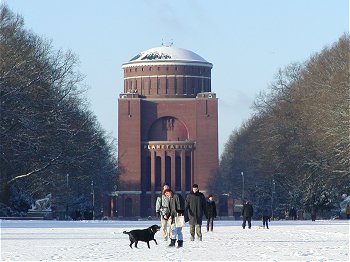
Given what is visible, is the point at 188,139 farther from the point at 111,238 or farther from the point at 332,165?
the point at 111,238

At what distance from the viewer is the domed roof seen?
151250 millimetres

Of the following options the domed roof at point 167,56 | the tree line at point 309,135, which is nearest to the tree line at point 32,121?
the tree line at point 309,135

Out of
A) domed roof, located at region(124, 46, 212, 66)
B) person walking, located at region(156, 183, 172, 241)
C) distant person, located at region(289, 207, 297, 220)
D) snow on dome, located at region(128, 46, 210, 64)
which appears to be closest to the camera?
person walking, located at region(156, 183, 172, 241)

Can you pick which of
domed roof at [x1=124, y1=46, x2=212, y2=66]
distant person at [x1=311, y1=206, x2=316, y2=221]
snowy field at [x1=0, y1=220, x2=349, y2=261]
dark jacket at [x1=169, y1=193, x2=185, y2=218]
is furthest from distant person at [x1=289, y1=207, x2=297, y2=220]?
domed roof at [x1=124, y1=46, x2=212, y2=66]

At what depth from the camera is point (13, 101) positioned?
56.7 meters

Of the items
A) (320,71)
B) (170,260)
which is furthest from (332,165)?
(170,260)

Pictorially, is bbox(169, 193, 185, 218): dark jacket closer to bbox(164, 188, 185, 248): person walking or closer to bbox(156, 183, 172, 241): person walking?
bbox(164, 188, 185, 248): person walking

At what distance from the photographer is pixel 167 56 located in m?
152

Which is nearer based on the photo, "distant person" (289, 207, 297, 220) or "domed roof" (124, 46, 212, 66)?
Result: "distant person" (289, 207, 297, 220)

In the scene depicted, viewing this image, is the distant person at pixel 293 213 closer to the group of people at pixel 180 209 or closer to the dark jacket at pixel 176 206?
the group of people at pixel 180 209

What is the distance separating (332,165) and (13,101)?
1890cm

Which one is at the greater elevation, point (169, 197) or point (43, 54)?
point (43, 54)

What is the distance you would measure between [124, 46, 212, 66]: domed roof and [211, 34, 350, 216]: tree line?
2539 inches

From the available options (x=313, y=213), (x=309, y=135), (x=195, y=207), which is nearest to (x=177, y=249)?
(x=195, y=207)
